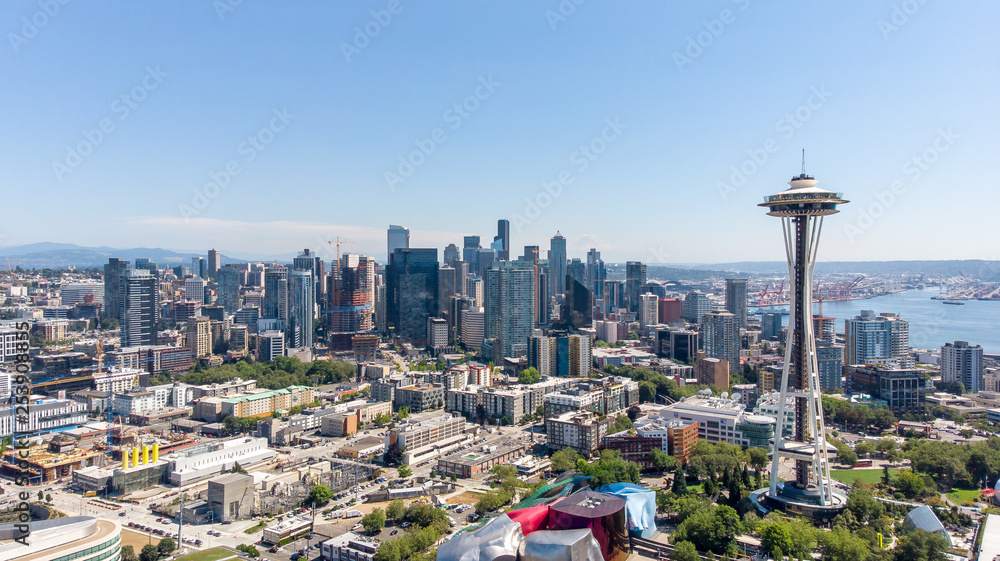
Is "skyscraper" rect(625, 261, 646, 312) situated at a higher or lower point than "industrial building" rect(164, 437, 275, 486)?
higher

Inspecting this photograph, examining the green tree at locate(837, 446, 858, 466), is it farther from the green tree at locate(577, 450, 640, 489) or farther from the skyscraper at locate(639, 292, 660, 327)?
the skyscraper at locate(639, 292, 660, 327)

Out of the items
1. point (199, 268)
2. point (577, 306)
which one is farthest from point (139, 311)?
point (199, 268)

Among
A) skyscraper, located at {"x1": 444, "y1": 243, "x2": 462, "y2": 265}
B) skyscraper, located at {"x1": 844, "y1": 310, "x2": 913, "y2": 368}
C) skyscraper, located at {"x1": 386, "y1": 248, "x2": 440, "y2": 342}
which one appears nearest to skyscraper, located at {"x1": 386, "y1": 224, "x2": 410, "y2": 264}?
skyscraper, located at {"x1": 444, "y1": 243, "x2": 462, "y2": 265}

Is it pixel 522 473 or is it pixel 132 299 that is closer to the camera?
pixel 522 473

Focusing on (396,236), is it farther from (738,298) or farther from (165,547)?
(165,547)

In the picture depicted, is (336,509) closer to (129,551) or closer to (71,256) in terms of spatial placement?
(129,551)

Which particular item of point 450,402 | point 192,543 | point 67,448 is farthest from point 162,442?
point 450,402
